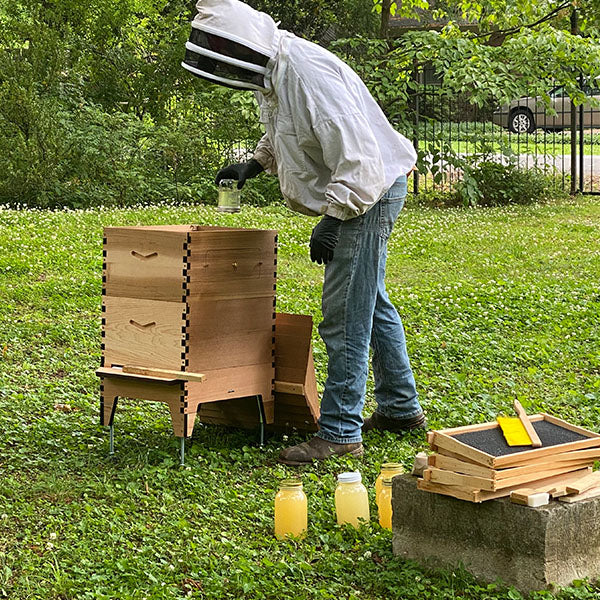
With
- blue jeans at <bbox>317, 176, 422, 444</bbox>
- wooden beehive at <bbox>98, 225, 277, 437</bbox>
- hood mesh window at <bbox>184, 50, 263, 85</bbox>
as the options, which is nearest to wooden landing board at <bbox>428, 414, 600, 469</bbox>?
blue jeans at <bbox>317, 176, 422, 444</bbox>

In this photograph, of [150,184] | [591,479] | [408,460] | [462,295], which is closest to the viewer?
[591,479]

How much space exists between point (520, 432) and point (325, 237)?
4.52 ft

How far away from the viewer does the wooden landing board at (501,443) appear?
332 cm

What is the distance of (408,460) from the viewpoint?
4.68m

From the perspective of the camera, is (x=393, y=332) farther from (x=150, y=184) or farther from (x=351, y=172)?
(x=150, y=184)

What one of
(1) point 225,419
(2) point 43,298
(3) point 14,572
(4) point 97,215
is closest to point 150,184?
(4) point 97,215

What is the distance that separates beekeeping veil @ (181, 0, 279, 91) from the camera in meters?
4.36

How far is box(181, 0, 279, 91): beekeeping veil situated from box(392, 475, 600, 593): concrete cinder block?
2.02 meters

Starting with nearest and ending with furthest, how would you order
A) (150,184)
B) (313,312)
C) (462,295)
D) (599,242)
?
(313,312)
(462,295)
(599,242)
(150,184)

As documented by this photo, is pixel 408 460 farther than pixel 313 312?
No

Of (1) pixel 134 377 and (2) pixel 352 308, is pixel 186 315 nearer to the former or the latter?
(1) pixel 134 377

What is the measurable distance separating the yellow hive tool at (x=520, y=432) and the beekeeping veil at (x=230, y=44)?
1945mm

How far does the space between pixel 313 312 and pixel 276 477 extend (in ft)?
11.2

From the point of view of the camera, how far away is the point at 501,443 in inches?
137
